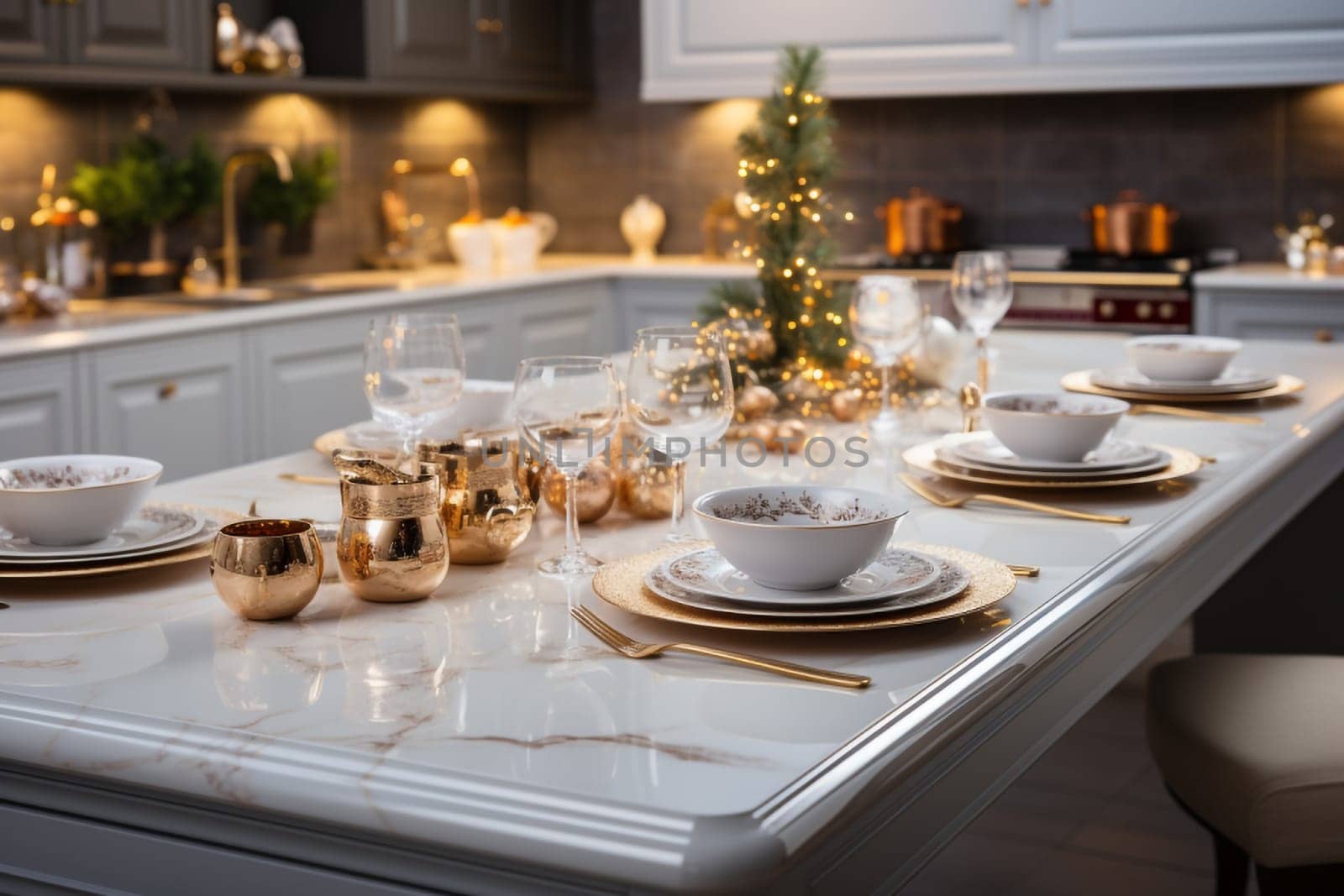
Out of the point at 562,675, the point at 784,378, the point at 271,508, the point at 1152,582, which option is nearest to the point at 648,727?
the point at 562,675

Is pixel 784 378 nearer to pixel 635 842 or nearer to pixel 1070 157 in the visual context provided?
pixel 635 842

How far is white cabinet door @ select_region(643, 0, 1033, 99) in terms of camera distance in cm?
452

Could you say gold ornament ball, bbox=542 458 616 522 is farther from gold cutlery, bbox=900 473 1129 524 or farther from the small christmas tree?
the small christmas tree

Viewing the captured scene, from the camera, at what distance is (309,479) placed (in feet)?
5.40

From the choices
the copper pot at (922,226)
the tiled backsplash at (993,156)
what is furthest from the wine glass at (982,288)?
the tiled backsplash at (993,156)

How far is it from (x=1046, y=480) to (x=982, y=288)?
0.59m

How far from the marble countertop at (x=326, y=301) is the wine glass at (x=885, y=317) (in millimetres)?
1800

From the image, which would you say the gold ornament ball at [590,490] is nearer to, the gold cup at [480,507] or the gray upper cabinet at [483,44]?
the gold cup at [480,507]

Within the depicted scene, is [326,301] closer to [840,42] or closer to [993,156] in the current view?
[840,42]

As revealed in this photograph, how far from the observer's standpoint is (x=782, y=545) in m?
1.08

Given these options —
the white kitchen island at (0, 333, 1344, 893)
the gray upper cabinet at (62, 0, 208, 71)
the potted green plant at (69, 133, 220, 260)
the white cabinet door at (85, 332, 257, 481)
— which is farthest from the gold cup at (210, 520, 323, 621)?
the potted green plant at (69, 133, 220, 260)

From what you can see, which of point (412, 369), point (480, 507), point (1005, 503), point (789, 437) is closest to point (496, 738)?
point (480, 507)

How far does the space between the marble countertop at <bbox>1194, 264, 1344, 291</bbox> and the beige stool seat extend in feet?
7.51

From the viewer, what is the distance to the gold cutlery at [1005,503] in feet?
4.66
